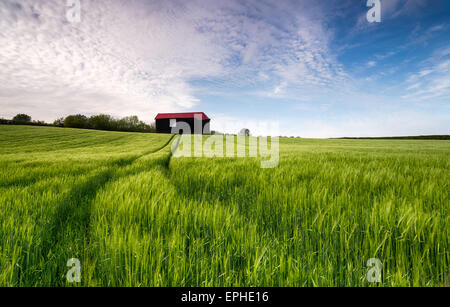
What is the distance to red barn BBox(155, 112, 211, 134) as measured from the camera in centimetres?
5572

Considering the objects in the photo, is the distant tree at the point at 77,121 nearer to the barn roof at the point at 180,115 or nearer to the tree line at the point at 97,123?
the tree line at the point at 97,123

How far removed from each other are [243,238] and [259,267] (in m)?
0.24

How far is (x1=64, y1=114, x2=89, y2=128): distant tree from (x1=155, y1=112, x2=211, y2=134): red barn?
83.1ft

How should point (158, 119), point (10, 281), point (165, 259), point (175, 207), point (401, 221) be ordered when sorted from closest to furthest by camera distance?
point (10, 281) < point (165, 259) < point (401, 221) < point (175, 207) < point (158, 119)

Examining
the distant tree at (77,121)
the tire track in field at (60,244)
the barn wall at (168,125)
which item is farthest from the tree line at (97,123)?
the tire track in field at (60,244)

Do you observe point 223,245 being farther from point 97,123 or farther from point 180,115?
point 97,123

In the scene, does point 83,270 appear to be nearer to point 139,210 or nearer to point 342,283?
point 139,210

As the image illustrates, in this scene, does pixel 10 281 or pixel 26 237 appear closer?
pixel 10 281

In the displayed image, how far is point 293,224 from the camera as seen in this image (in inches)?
53.3

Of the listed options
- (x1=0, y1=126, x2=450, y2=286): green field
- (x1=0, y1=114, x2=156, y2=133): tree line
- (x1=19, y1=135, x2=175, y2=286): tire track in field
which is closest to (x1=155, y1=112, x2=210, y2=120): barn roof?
(x1=0, y1=114, x2=156, y2=133): tree line

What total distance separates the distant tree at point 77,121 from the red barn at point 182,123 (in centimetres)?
2534

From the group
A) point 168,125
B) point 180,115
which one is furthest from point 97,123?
point 180,115

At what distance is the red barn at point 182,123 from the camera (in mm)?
55719
